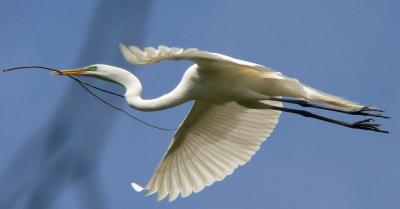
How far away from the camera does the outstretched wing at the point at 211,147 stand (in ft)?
28.2

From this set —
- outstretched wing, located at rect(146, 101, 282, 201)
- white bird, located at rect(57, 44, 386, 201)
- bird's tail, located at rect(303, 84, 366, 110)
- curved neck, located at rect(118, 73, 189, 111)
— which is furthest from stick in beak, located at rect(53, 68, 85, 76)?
bird's tail, located at rect(303, 84, 366, 110)

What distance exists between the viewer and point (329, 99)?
288 inches

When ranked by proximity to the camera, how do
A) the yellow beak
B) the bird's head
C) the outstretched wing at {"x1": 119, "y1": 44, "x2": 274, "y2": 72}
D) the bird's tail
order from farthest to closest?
the yellow beak, the bird's head, the bird's tail, the outstretched wing at {"x1": 119, "y1": 44, "x2": 274, "y2": 72}

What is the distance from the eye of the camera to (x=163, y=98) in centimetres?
746

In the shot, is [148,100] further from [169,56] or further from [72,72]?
[169,56]

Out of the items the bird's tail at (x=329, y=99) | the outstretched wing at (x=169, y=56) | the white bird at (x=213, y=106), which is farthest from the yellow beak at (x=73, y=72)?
the bird's tail at (x=329, y=99)

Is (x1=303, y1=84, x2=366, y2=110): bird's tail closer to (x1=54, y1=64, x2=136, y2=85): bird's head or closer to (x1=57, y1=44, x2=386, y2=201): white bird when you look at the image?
(x1=57, y1=44, x2=386, y2=201): white bird

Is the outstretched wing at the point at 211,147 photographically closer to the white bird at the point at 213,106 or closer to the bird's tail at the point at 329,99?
the white bird at the point at 213,106

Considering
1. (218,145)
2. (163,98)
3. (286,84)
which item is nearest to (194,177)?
(218,145)

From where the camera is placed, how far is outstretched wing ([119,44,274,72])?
20.2 ft

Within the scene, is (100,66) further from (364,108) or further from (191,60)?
(364,108)

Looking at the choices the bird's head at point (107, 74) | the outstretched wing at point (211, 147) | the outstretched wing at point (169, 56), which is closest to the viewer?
the outstretched wing at point (169, 56)

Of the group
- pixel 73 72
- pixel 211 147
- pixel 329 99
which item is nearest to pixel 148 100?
pixel 73 72

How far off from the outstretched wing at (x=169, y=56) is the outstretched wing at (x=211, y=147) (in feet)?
6.39
